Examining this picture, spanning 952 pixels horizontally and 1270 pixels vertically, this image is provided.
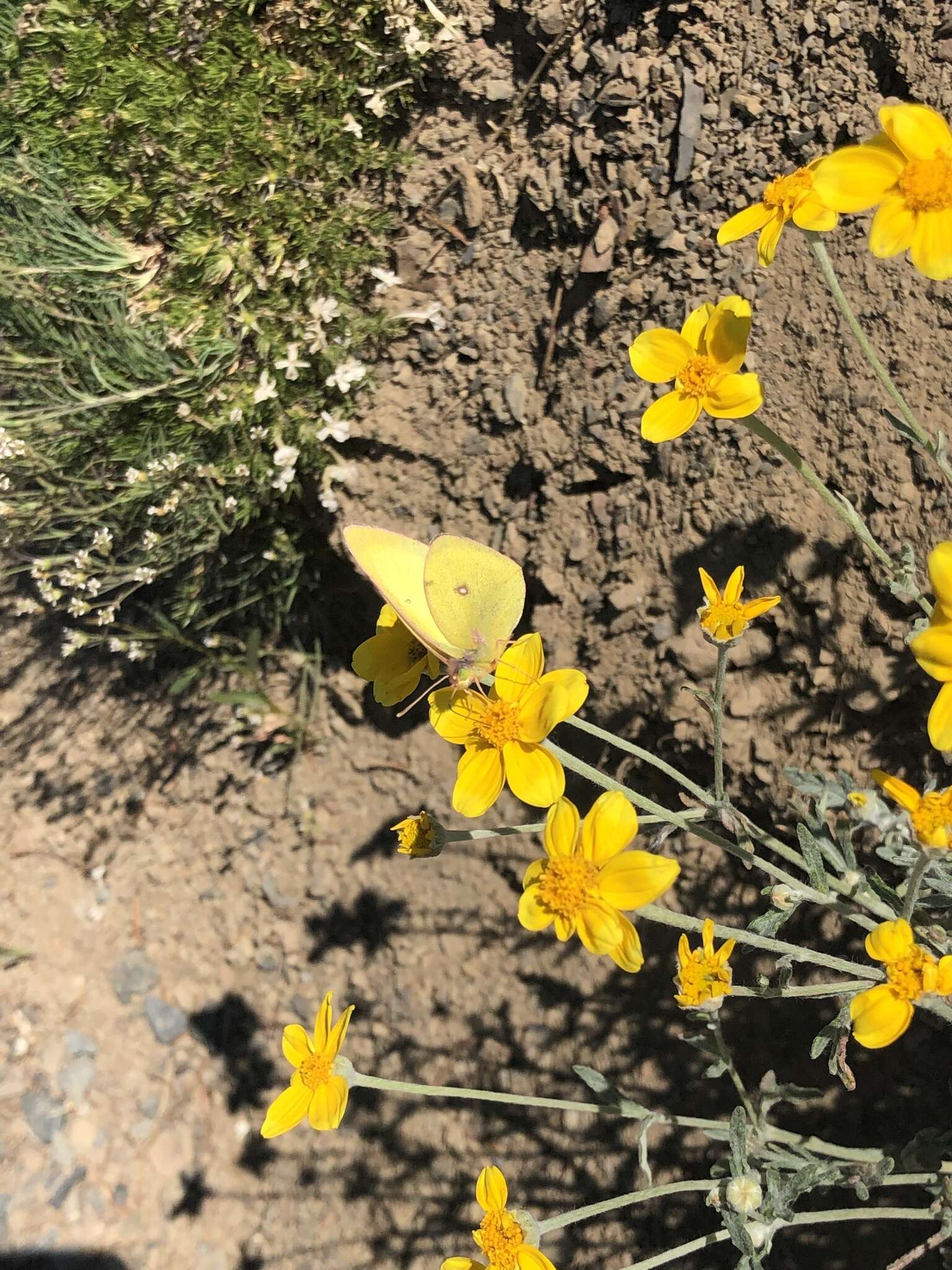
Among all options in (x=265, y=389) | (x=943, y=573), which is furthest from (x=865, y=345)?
(x=265, y=389)

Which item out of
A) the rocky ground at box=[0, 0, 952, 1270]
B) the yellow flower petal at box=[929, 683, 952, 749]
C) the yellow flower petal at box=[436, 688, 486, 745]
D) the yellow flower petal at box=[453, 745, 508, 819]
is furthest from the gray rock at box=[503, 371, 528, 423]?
the yellow flower petal at box=[929, 683, 952, 749]

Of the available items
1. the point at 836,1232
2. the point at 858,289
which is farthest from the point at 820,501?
the point at 836,1232

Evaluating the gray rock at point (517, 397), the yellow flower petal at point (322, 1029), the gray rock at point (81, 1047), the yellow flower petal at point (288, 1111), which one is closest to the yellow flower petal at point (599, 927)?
the yellow flower petal at point (322, 1029)

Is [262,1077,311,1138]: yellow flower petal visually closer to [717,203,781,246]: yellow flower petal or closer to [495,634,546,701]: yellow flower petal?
[495,634,546,701]: yellow flower petal

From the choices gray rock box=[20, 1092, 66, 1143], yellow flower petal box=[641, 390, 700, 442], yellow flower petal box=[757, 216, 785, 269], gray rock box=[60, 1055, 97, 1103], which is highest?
yellow flower petal box=[757, 216, 785, 269]

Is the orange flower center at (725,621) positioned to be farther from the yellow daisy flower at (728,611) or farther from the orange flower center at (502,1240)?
the orange flower center at (502,1240)
